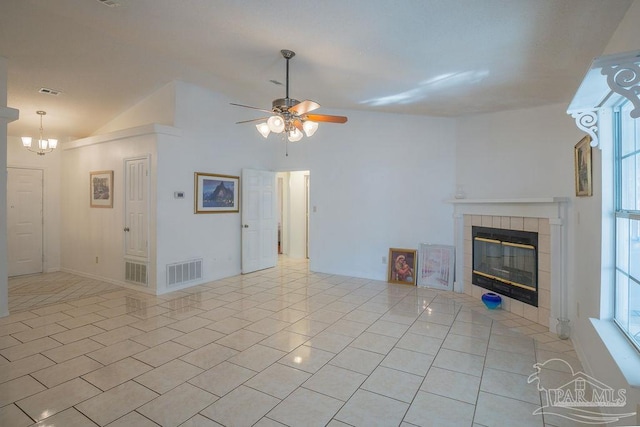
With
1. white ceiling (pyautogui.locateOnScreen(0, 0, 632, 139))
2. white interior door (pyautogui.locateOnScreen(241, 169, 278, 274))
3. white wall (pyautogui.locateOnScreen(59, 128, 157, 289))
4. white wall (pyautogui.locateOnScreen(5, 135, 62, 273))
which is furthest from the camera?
white wall (pyautogui.locateOnScreen(5, 135, 62, 273))

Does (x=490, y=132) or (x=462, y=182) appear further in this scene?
(x=462, y=182)

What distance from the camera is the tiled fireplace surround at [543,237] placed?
11.5ft

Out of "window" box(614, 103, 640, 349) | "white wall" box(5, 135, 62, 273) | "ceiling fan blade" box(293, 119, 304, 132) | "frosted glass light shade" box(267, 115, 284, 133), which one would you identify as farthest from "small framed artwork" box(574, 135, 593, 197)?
"white wall" box(5, 135, 62, 273)

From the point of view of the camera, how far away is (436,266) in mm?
5273

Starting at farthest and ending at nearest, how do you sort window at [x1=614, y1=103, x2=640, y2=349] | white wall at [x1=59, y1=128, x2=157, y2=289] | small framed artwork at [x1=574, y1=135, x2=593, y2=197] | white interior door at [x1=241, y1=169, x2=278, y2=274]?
1. white interior door at [x1=241, y1=169, x2=278, y2=274]
2. white wall at [x1=59, y1=128, x2=157, y2=289]
3. small framed artwork at [x1=574, y1=135, x2=593, y2=197]
4. window at [x1=614, y1=103, x2=640, y2=349]

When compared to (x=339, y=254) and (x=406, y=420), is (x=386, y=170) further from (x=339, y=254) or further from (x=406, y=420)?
(x=406, y=420)

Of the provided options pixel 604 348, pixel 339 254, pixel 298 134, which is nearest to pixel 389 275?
pixel 339 254

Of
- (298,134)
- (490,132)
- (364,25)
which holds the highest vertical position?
(364,25)

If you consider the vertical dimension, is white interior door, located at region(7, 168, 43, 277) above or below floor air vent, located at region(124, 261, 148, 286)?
above

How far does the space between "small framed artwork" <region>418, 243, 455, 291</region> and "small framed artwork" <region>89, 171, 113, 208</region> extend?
213 inches

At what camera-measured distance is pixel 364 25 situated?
269 cm

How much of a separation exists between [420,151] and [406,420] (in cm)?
430

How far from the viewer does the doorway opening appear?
25.6 ft

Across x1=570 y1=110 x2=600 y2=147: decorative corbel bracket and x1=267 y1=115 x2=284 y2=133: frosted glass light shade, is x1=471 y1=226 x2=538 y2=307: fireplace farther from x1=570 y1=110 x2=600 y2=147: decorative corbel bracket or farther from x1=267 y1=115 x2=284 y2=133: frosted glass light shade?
x1=267 y1=115 x2=284 y2=133: frosted glass light shade
